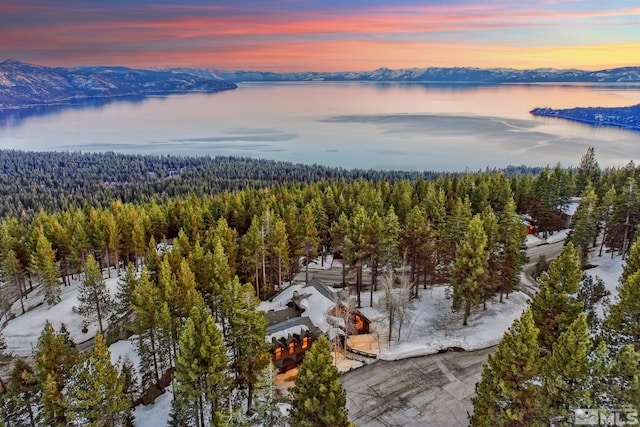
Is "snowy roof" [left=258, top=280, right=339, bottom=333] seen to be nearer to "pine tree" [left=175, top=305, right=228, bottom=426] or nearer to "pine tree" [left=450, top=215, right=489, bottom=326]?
"pine tree" [left=450, top=215, right=489, bottom=326]

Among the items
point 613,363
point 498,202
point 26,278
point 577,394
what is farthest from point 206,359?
point 498,202

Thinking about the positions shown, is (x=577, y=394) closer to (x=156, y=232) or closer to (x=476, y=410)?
(x=476, y=410)

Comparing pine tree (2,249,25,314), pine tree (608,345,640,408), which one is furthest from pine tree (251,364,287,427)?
pine tree (2,249,25,314)

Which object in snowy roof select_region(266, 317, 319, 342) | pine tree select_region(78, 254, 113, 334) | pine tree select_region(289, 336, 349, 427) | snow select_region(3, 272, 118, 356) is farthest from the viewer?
snow select_region(3, 272, 118, 356)

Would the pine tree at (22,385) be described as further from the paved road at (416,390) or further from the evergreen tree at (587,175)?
the evergreen tree at (587,175)

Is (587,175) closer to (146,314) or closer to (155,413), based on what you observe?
(146,314)

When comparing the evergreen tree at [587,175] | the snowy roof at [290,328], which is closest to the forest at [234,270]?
the evergreen tree at [587,175]

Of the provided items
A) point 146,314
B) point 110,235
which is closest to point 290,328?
point 146,314
